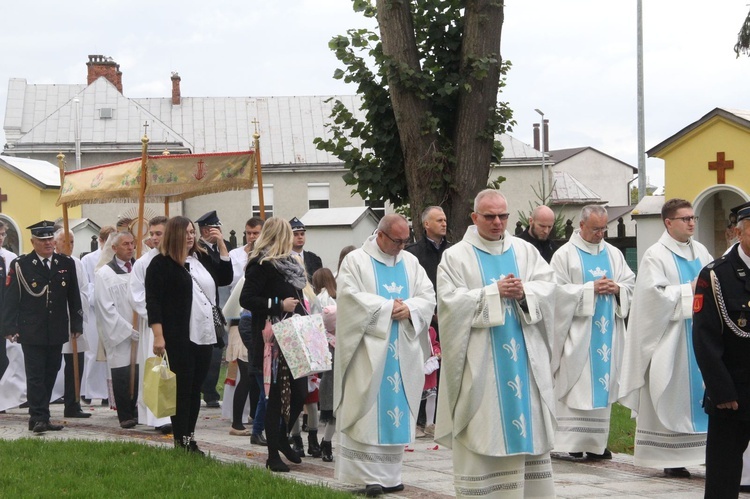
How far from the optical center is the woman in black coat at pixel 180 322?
903 centimetres

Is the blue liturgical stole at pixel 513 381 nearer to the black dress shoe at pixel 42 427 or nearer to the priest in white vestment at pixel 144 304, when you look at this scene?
the priest in white vestment at pixel 144 304

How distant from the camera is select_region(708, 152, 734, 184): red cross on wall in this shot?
20297 millimetres

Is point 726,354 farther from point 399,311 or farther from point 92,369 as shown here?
point 92,369

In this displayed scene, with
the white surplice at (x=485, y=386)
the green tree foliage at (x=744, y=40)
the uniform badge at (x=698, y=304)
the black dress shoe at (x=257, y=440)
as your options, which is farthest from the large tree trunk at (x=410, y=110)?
the green tree foliage at (x=744, y=40)

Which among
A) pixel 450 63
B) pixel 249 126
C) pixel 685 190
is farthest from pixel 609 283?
pixel 249 126

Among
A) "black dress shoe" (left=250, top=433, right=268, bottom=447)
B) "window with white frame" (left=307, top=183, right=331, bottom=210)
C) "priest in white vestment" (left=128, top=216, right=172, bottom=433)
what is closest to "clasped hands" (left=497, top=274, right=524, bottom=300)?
"black dress shoe" (left=250, top=433, right=268, bottom=447)

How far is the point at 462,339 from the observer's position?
24.3ft

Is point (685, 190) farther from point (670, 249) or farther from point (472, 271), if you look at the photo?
point (472, 271)

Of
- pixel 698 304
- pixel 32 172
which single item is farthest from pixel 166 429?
pixel 32 172

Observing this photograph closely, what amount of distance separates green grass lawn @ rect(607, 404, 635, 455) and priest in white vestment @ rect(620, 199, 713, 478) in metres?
1.39

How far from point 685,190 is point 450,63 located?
31.6 feet

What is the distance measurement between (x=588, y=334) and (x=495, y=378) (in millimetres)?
3006

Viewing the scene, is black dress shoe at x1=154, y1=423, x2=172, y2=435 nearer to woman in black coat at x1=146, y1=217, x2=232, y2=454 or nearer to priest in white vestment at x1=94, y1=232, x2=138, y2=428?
priest in white vestment at x1=94, y1=232, x2=138, y2=428

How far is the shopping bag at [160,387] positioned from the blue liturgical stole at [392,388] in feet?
5.60
